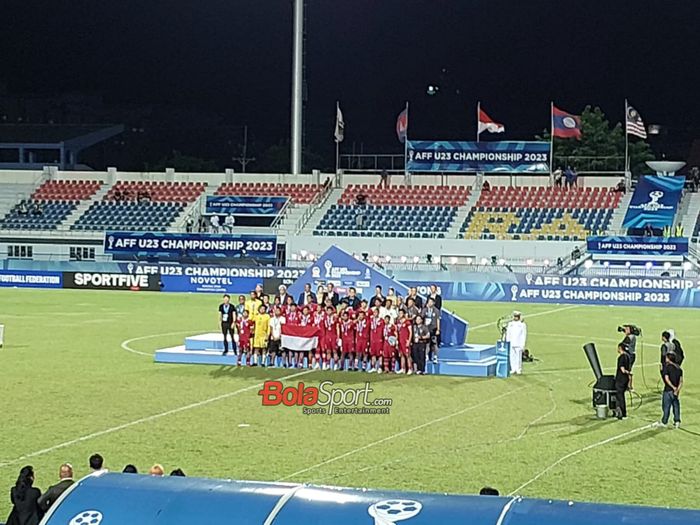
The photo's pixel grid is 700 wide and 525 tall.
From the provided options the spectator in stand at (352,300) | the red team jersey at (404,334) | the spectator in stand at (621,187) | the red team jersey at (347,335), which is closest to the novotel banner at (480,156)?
the spectator in stand at (621,187)

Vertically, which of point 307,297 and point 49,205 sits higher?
point 49,205

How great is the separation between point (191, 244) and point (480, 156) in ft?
50.6

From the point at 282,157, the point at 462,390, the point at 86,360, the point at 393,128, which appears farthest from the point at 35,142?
the point at 462,390

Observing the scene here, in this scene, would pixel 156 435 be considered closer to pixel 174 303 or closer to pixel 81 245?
pixel 174 303

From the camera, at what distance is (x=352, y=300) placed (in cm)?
2236

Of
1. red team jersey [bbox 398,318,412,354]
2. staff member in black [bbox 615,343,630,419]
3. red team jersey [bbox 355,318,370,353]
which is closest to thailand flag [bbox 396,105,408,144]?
red team jersey [bbox 355,318,370,353]

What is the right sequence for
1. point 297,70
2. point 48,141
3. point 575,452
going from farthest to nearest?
point 48,141 → point 297,70 → point 575,452

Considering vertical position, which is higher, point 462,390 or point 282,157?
point 282,157

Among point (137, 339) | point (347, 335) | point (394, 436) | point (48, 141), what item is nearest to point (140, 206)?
point (48, 141)

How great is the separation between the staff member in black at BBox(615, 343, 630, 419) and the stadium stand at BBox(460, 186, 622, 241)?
1366 inches

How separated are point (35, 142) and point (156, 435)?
6989 cm

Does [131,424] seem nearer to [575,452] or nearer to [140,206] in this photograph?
[575,452]

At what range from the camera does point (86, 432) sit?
15.6 meters

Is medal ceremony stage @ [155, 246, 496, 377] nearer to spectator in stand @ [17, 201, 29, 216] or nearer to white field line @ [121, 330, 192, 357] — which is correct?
white field line @ [121, 330, 192, 357]
